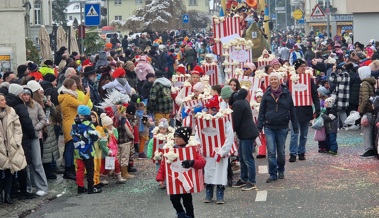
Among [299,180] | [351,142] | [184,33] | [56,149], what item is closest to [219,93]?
[299,180]

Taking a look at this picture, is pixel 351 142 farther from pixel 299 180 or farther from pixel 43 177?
pixel 43 177

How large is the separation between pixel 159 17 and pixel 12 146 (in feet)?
225

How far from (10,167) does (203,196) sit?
2.99m

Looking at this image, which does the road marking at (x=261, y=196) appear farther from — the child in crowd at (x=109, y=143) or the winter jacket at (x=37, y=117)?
the winter jacket at (x=37, y=117)

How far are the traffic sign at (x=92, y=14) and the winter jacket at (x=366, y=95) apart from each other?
907 cm

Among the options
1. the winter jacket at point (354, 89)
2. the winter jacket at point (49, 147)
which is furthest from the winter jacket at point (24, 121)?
the winter jacket at point (354, 89)

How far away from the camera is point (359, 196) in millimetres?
14812

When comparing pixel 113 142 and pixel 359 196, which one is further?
pixel 113 142

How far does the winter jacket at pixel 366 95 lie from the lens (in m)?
19.6

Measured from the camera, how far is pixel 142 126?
20.3 metres

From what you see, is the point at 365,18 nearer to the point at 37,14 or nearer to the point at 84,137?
the point at 84,137

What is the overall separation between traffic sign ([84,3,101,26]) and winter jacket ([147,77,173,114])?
646 cm

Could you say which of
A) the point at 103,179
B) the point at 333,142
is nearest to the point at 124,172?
the point at 103,179

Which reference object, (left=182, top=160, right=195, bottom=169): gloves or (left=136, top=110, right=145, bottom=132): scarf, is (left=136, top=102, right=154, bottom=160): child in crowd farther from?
(left=182, top=160, right=195, bottom=169): gloves
